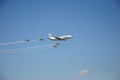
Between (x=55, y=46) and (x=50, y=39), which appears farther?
(x=50, y=39)

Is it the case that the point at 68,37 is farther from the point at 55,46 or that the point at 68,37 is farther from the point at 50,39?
the point at 55,46

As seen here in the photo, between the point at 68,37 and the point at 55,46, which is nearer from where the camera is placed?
the point at 55,46

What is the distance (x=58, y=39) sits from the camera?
46.7m

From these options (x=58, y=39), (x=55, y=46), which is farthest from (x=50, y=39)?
(x=55, y=46)

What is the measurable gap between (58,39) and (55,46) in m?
6.69

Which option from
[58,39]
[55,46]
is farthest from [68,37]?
[55,46]

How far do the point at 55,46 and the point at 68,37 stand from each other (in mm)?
6464

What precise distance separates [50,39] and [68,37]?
3.27 m

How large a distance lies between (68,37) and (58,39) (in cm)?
188

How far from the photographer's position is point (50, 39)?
154 feet

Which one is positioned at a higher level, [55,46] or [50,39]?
[50,39]

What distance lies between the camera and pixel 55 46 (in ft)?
132

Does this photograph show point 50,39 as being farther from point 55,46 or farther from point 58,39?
point 55,46

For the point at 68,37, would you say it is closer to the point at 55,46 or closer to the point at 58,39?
the point at 58,39
